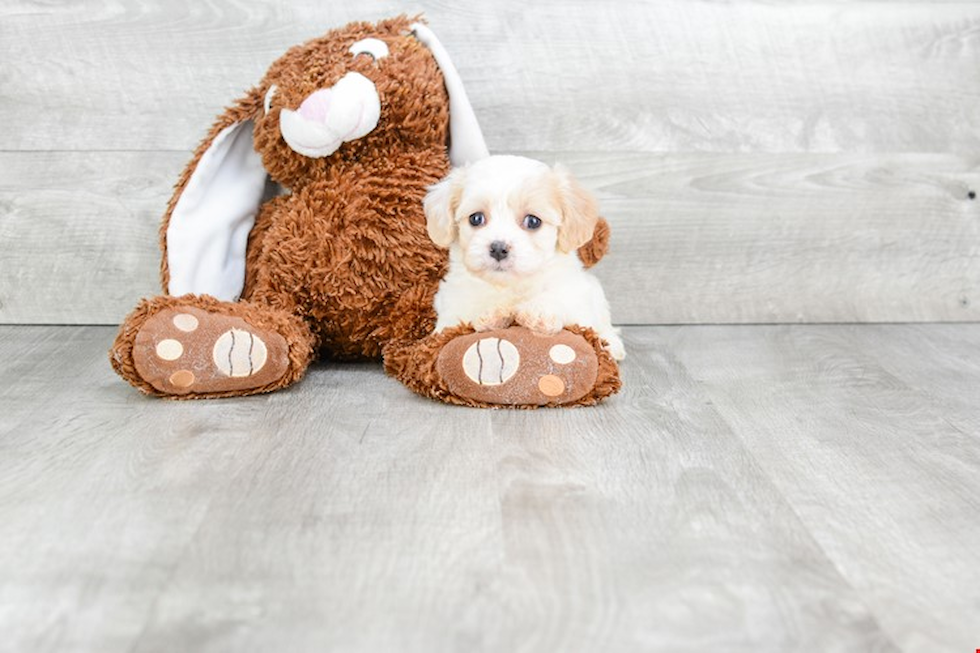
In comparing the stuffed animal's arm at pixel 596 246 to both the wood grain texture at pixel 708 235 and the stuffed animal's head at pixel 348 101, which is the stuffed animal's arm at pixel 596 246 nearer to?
the stuffed animal's head at pixel 348 101

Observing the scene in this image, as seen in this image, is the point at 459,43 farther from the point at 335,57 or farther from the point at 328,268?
the point at 328,268

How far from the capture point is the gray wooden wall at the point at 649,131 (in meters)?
1.70

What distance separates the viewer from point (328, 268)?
4.75ft

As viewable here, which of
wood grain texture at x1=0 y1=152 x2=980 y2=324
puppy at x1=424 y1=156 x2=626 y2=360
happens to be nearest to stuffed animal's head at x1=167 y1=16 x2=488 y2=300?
puppy at x1=424 y1=156 x2=626 y2=360

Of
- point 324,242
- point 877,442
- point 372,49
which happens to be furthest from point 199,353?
Answer: point 877,442

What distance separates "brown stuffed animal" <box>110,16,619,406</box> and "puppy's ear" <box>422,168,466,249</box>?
0.09 m

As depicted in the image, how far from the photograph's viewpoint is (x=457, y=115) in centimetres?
148

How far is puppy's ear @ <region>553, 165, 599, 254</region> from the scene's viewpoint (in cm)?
132

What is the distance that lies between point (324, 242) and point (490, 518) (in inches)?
23.0

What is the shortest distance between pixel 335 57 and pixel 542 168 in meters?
0.33

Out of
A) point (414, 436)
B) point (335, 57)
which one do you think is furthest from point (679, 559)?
point (335, 57)

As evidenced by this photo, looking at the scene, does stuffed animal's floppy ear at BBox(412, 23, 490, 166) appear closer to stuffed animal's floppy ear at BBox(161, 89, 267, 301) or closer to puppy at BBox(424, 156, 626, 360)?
puppy at BBox(424, 156, 626, 360)

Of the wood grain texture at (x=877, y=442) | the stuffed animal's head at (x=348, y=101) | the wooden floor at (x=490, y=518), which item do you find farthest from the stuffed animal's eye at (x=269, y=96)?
the wood grain texture at (x=877, y=442)

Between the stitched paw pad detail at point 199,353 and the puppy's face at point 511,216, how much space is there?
0.88 feet
